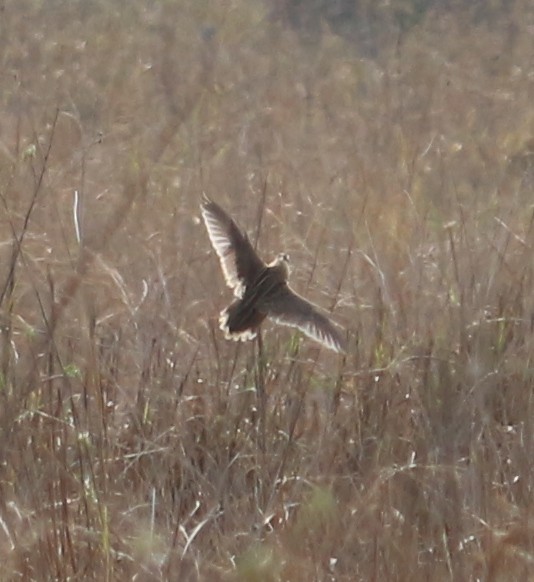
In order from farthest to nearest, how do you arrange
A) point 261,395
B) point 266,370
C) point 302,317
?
point 266,370 < point 261,395 < point 302,317

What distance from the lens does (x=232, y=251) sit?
2.77 metres

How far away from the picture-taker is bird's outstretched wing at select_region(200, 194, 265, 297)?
269 centimetres

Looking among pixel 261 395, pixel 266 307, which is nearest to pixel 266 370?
pixel 261 395

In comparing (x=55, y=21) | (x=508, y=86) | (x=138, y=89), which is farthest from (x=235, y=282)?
(x=55, y=21)

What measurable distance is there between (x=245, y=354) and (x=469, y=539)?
0.78 m

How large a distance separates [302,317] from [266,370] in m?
0.42

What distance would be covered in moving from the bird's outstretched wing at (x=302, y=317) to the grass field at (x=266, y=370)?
0.20 metres

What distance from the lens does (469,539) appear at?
233 cm

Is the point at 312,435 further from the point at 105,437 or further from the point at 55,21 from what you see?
the point at 55,21

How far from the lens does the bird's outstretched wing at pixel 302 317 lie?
2506mm

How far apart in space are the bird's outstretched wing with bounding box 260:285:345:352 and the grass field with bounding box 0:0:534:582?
7.9 inches

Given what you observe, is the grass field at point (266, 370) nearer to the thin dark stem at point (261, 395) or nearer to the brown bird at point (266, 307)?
the thin dark stem at point (261, 395)

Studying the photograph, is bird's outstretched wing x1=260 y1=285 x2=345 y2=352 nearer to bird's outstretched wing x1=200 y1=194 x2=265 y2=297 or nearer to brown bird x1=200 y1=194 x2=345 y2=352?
brown bird x1=200 y1=194 x2=345 y2=352

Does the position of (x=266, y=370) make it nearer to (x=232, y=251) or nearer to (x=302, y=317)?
(x=232, y=251)
